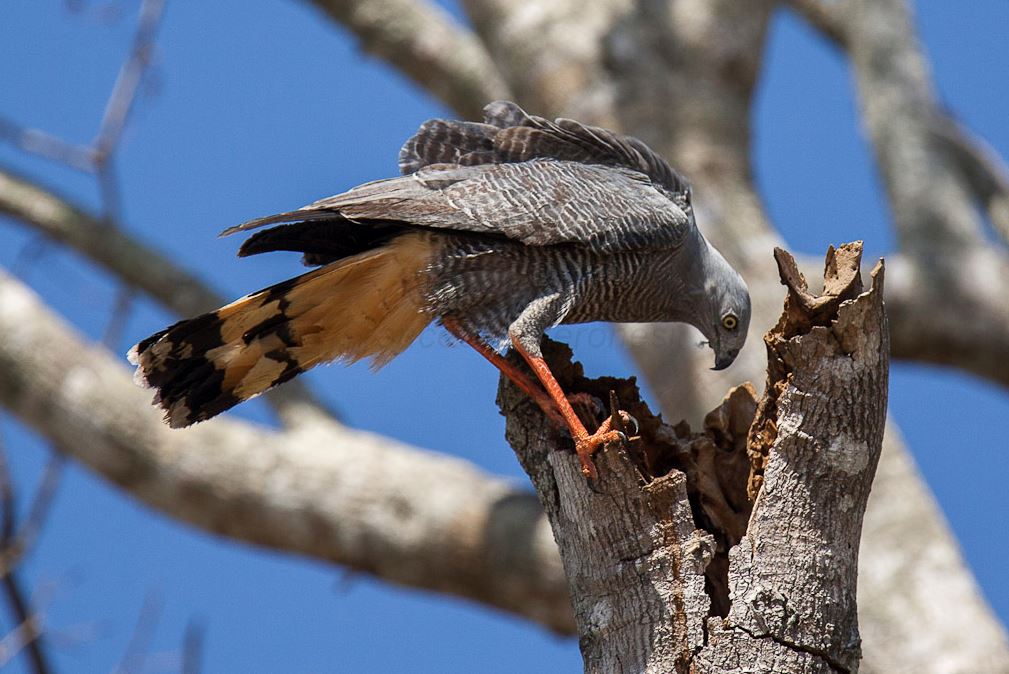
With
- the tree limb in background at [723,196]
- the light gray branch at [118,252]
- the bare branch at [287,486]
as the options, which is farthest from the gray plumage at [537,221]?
the light gray branch at [118,252]

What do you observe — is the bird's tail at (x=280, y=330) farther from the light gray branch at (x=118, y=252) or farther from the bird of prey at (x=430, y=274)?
the light gray branch at (x=118, y=252)

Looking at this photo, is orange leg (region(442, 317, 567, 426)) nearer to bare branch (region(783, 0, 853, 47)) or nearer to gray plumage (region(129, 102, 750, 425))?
gray plumage (region(129, 102, 750, 425))

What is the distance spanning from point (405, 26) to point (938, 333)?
480 centimetres

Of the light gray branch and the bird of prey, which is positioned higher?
the light gray branch

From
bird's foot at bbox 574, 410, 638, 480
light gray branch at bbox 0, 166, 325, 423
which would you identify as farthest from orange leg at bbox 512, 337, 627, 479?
light gray branch at bbox 0, 166, 325, 423

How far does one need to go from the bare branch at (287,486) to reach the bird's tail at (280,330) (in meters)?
3.65

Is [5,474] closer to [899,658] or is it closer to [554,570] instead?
[554,570]

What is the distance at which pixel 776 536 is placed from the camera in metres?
3.30

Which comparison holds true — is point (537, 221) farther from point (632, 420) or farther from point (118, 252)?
point (118, 252)

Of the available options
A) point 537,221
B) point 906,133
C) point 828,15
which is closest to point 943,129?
point 906,133

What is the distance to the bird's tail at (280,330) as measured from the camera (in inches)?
164

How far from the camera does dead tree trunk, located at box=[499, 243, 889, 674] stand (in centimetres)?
321

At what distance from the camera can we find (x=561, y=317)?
4230mm

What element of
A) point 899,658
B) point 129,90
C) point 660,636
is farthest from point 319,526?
point 660,636
